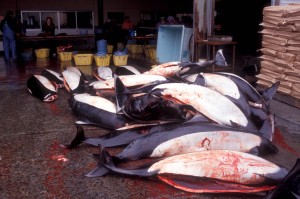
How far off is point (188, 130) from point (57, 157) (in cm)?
182

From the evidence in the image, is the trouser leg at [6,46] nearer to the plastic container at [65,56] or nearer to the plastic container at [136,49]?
the plastic container at [65,56]

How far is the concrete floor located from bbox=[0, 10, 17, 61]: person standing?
29.6 ft

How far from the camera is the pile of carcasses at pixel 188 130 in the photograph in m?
3.60

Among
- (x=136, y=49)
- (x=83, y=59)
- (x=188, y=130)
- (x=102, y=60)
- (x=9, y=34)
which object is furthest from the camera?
(x=136, y=49)

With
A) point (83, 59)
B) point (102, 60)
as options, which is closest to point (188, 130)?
point (102, 60)

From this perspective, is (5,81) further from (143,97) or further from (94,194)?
(94,194)

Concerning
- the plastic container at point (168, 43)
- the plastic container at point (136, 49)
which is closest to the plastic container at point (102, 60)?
the plastic container at point (168, 43)

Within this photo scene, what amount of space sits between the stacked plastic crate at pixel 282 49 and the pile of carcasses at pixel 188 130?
134 cm

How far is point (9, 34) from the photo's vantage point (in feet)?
51.4

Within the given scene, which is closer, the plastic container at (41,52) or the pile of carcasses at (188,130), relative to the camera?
the pile of carcasses at (188,130)

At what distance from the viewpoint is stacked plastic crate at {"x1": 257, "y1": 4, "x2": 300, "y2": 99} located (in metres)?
6.70

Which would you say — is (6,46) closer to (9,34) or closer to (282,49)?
(9,34)

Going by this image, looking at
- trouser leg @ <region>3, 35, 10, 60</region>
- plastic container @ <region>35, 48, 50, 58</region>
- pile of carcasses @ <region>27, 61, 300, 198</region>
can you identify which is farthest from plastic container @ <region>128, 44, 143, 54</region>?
pile of carcasses @ <region>27, 61, 300, 198</region>

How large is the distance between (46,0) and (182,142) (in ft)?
61.7
